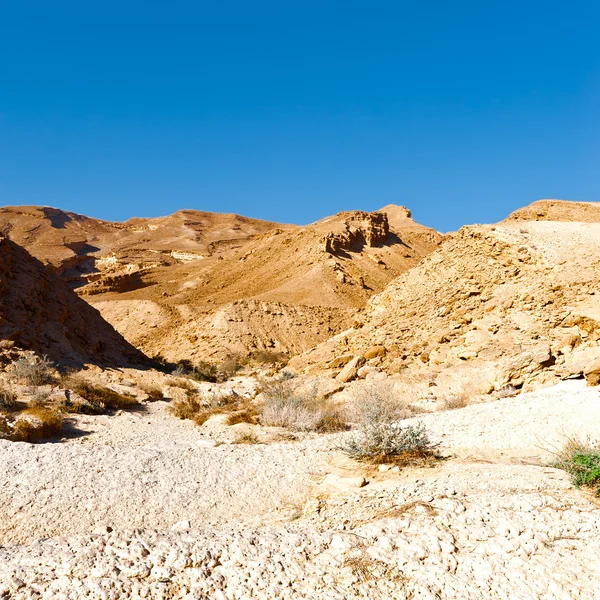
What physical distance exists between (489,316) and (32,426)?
9.44 m

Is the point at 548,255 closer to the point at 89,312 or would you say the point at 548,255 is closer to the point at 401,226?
the point at 89,312

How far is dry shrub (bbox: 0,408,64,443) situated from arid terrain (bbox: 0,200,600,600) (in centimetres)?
4

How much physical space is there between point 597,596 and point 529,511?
0.81 m

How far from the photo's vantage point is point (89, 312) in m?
17.1

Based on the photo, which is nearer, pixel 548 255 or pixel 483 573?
pixel 483 573

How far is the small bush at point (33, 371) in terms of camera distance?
10516mm

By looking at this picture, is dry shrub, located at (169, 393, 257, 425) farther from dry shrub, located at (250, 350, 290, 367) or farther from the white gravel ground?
dry shrub, located at (250, 350, 290, 367)

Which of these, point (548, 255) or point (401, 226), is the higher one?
point (401, 226)

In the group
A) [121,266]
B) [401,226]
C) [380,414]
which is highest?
[401,226]

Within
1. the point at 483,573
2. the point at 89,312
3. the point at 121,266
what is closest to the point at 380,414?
the point at 483,573

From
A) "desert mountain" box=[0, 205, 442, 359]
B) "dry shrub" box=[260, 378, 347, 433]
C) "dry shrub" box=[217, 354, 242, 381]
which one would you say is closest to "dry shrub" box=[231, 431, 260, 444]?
"dry shrub" box=[260, 378, 347, 433]

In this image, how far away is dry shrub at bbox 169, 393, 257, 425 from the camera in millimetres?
8758

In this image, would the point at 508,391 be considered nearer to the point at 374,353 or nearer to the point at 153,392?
the point at 374,353

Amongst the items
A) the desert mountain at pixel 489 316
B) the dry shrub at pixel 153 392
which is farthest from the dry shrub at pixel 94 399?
the desert mountain at pixel 489 316
